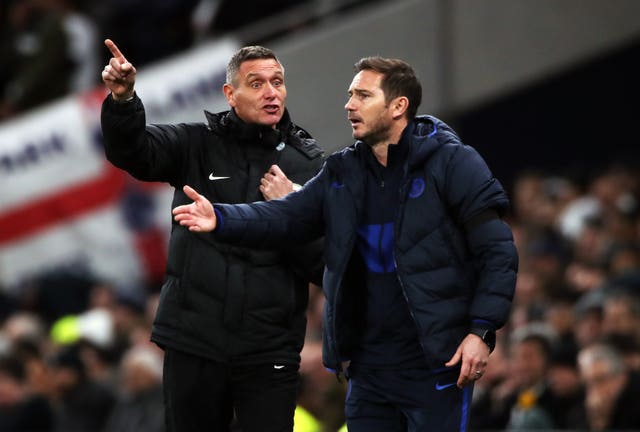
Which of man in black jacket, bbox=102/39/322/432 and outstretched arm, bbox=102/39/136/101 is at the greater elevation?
outstretched arm, bbox=102/39/136/101

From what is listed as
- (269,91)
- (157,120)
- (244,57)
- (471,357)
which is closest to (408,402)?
(471,357)

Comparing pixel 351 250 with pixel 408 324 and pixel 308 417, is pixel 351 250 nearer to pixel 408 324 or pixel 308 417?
pixel 408 324

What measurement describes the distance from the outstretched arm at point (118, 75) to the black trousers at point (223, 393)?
0.95 m

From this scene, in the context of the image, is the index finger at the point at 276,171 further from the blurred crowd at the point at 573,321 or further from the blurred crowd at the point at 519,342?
the blurred crowd at the point at 573,321

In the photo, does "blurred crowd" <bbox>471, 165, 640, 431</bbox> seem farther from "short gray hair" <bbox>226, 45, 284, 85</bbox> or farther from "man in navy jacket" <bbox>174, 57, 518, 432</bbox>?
"short gray hair" <bbox>226, 45, 284, 85</bbox>

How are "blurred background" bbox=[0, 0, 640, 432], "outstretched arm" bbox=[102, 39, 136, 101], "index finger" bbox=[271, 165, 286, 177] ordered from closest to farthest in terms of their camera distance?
"outstretched arm" bbox=[102, 39, 136, 101] → "index finger" bbox=[271, 165, 286, 177] → "blurred background" bbox=[0, 0, 640, 432]

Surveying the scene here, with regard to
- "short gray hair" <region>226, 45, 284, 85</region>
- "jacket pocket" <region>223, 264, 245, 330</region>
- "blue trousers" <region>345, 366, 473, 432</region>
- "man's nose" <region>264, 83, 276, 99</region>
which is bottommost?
"blue trousers" <region>345, 366, 473, 432</region>

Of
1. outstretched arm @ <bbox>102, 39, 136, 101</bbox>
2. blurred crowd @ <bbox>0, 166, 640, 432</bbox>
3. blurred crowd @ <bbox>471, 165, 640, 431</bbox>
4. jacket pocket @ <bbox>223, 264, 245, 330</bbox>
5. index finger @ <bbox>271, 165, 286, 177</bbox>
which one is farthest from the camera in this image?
blurred crowd @ <bbox>0, 166, 640, 432</bbox>

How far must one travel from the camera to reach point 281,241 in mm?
5625

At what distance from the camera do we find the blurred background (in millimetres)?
10898

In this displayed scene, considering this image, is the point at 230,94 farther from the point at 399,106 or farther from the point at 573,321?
the point at 573,321

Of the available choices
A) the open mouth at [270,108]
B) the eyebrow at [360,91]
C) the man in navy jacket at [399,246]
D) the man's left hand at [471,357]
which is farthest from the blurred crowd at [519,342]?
the eyebrow at [360,91]

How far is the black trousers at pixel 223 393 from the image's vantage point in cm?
580

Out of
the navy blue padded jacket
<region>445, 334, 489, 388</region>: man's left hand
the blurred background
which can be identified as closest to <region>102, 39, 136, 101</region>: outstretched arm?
the navy blue padded jacket
